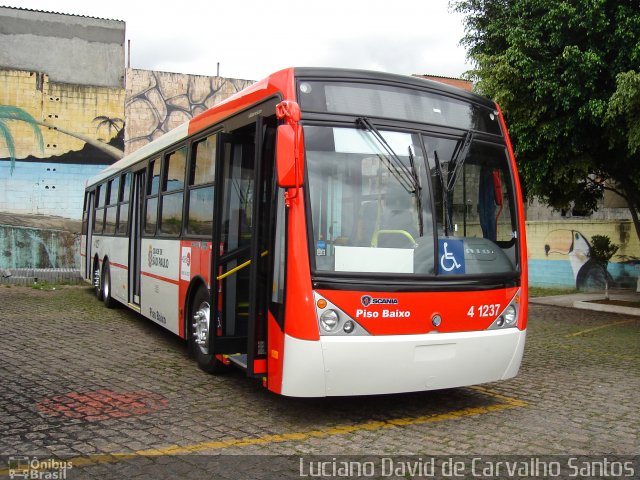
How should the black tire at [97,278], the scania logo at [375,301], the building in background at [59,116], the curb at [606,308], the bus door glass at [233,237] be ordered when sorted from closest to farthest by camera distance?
Result: the scania logo at [375,301], the bus door glass at [233,237], the black tire at [97,278], the curb at [606,308], the building in background at [59,116]

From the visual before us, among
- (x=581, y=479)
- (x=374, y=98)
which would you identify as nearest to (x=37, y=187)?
(x=374, y=98)

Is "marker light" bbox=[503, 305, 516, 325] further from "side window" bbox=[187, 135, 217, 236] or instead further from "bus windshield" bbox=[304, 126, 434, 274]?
"side window" bbox=[187, 135, 217, 236]

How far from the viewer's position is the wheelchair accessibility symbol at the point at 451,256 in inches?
222

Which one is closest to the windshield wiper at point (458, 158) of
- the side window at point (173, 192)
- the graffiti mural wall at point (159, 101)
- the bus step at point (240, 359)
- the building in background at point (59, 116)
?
the bus step at point (240, 359)

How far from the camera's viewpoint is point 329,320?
5.21m

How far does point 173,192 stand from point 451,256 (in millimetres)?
4292

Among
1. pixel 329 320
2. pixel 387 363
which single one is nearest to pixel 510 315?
pixel 387 363

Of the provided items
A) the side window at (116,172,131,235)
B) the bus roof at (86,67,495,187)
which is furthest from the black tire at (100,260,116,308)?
the bus roof at (86,67,495,187)

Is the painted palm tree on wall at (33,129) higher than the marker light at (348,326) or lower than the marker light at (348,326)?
higher

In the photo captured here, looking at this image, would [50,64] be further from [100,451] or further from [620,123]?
[100,451]

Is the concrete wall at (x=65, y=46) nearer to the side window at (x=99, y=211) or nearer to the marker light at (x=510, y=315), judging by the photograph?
the side window at (x=99, y=211)

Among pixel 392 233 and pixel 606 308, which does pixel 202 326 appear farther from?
pixel 606 308

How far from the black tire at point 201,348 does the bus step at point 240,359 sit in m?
0.74

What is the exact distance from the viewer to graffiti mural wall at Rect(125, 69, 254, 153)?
24.2 m
